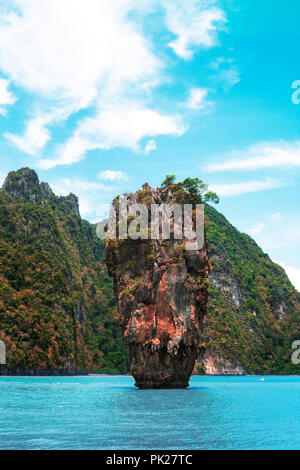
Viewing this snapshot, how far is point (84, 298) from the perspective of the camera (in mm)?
150500

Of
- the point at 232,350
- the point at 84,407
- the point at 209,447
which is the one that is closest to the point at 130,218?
the point at 84,407

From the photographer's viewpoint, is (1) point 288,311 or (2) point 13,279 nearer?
(2) point 13,279

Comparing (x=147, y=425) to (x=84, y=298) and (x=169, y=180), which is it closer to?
(x=169, y=180)

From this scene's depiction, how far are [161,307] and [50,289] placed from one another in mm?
69392

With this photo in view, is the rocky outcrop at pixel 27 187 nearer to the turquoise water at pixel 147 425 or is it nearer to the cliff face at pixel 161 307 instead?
the cliff face at pixel 161 307

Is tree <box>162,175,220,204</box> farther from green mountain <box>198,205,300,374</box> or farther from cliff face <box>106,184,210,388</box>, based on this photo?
green mountain <box>198,205,300,374</box>

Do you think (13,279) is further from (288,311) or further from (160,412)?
(288,311)

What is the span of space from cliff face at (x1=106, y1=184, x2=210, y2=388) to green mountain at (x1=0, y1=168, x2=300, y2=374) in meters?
44.6

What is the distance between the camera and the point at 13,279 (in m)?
99.5

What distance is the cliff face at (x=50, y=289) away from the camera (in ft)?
288

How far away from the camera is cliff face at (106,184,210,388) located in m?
40.5

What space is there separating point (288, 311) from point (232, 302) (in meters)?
19.7

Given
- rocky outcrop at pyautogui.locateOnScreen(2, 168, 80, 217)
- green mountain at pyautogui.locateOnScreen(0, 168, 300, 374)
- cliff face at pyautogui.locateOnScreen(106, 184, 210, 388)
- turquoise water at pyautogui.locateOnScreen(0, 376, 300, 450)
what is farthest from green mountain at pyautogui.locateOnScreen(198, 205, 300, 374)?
turquoise water at pyautogui.locateOnScreen(0, 376, 300, 450)

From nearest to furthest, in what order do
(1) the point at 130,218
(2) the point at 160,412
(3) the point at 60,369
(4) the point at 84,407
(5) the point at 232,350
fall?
(2) the point at 160,412 → (4) the point at 84,407 → (1) the point at 130,218 → (3) the point at 60,369 → (5) the point at 232,350
